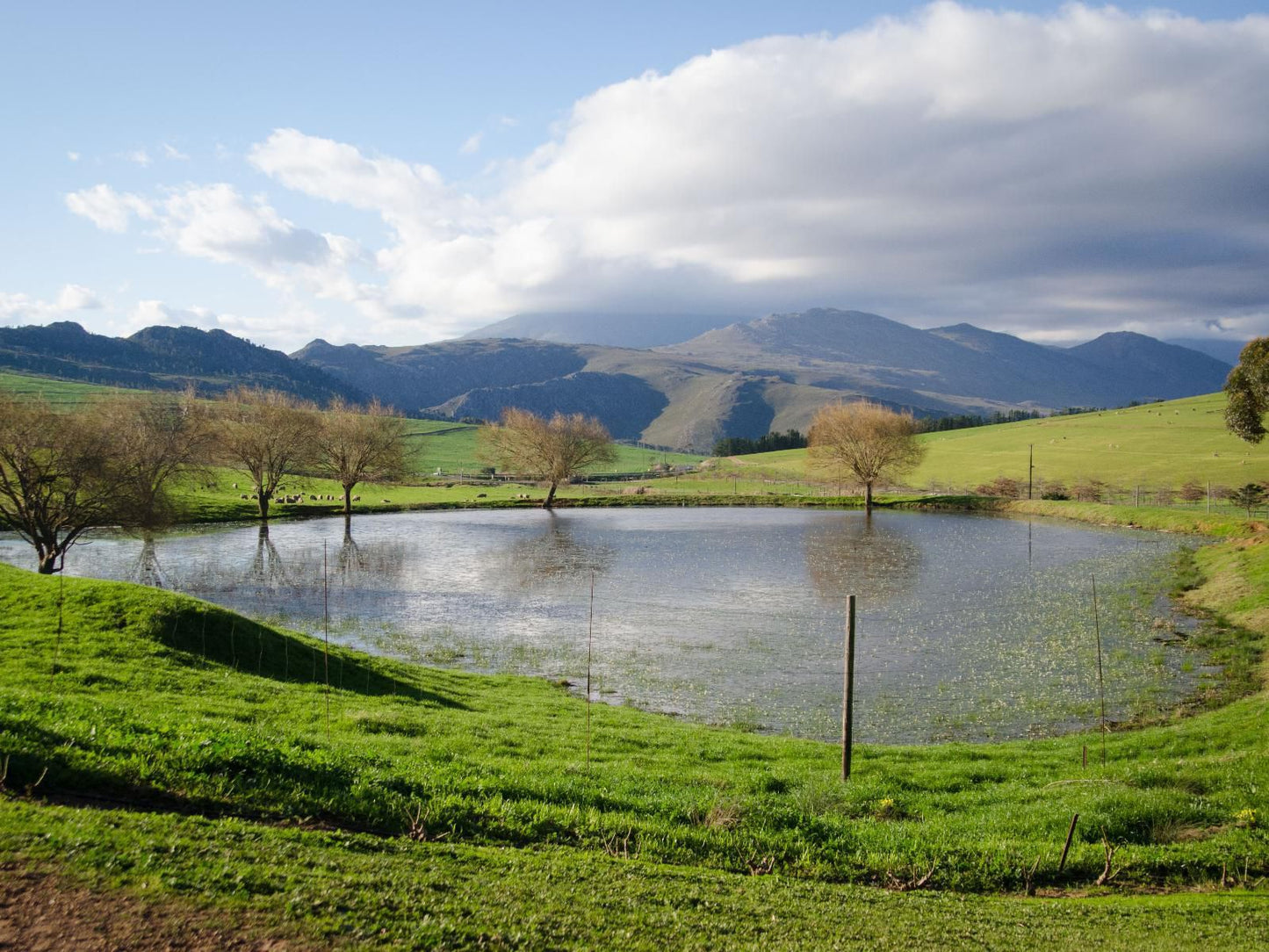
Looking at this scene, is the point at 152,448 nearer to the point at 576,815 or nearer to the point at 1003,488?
the point at 576,815

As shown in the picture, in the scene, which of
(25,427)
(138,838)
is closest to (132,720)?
(138,838)

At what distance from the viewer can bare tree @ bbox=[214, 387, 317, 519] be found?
79750mm

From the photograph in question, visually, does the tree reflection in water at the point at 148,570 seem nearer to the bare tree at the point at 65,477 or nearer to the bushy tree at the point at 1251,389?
the bare tree at the point at 65,477

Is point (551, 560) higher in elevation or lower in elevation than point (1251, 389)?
lower

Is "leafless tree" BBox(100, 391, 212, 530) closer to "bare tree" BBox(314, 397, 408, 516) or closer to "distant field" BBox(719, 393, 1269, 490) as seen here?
"bare tree" BBox(314, 397, 408, 516)

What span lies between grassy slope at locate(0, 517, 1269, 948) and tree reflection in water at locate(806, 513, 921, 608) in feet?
62.2

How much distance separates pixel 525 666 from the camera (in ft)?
97.5

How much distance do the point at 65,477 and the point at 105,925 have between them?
4248 cm

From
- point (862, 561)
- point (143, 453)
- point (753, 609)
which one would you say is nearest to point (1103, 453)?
point (862, 561)

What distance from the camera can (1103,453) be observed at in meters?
115

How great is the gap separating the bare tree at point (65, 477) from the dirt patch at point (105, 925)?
1377 inches

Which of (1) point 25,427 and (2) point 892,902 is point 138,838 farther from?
(1) point 25,427

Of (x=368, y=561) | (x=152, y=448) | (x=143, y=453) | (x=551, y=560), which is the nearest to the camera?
(x=143, y=453)

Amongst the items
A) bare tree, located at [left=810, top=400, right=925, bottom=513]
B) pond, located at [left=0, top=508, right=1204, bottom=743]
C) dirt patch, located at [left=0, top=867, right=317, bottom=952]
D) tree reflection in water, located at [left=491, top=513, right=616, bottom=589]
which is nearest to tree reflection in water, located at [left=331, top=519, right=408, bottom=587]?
pond, located at [left=0, top=508, right=1204, bottom=743]
